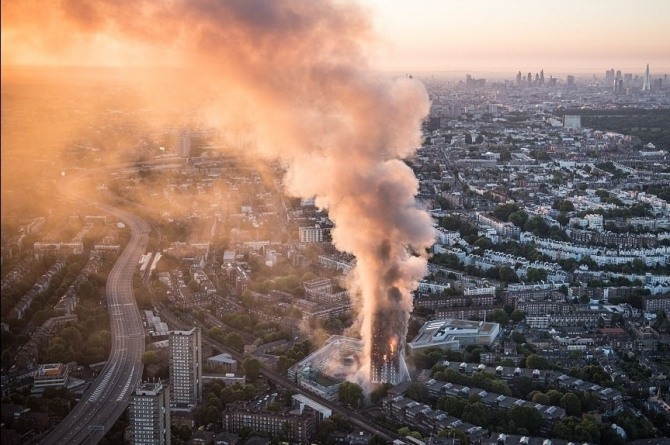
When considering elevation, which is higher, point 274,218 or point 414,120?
point 414,120

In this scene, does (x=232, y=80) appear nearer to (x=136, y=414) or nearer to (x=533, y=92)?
(x=136, y=414)

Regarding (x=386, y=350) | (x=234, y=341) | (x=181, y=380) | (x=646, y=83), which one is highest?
(x=646, y=83)

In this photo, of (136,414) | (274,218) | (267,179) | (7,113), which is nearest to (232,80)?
(136,414)

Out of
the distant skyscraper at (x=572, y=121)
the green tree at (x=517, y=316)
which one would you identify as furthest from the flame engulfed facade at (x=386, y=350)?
the distant skyscraper at (x=572, y=121)

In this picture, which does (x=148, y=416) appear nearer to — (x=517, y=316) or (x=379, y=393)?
(x=379, y=393)

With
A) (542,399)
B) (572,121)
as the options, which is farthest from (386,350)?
(572,121)

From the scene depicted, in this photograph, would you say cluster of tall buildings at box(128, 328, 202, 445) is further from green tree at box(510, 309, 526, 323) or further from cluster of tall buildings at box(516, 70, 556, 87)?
cluster of tall buildings at box(516, 70, 556, 87)

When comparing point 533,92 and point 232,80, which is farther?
point 533,92

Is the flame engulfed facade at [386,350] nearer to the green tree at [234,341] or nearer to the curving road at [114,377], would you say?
the green tree at [234,341]
